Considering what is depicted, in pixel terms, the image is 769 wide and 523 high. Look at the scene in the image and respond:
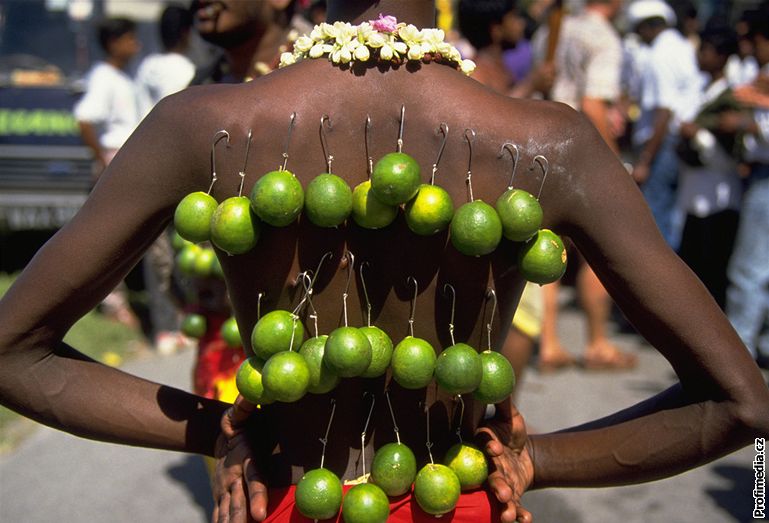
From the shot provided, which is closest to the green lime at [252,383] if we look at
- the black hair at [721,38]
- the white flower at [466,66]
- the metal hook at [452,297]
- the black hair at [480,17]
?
the metal hook at [452,297]

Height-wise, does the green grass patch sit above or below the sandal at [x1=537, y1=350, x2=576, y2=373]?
below

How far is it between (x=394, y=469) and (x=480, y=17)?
12.1 ft

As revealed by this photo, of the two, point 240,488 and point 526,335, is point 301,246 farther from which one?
point 526,335

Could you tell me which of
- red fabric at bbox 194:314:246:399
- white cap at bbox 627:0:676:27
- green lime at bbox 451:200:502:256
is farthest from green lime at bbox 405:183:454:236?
white cap at bbox 627:0:676:27

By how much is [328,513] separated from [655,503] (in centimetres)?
333

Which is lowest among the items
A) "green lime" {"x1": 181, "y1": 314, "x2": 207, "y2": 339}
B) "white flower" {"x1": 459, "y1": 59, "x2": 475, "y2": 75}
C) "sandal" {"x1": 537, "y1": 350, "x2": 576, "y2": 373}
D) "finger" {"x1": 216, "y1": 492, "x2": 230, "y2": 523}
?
"sandal" {"x1": 537, "y1": 350, "x2": 576, "y2": 373}

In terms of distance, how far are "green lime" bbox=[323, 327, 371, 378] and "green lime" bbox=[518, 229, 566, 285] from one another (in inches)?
12.5

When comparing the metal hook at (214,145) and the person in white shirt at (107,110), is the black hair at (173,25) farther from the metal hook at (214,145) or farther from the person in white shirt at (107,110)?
the metal hook at (214,145)

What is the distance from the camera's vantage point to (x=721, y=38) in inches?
277

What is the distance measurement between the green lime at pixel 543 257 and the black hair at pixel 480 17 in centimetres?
349

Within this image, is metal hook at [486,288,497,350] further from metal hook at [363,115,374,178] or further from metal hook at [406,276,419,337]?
metal hook at [363,115,374,178]

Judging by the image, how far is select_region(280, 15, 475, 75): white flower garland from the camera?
1.65 metres

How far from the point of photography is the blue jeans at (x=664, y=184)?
23.9 ft

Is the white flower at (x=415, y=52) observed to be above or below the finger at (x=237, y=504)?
above
